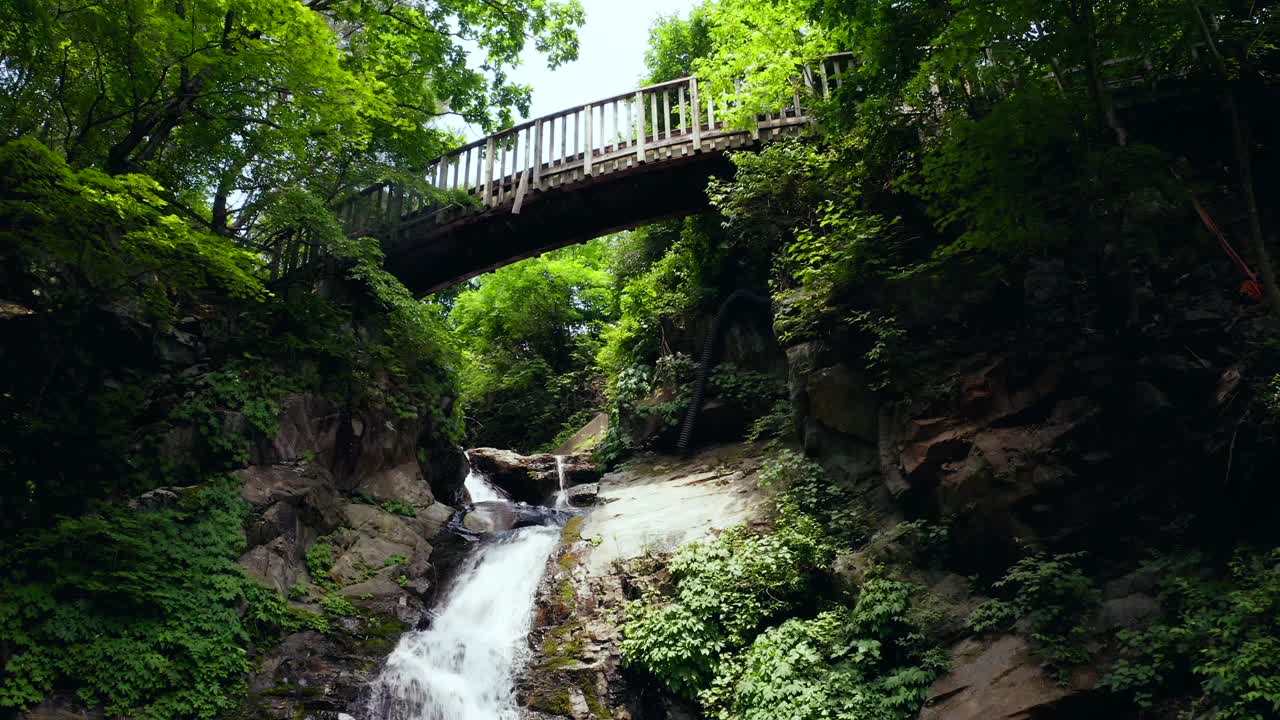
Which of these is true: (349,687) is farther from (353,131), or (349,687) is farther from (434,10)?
(434,10)

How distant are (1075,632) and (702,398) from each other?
8.67 meters

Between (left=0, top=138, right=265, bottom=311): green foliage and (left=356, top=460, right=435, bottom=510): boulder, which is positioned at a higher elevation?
(left=0, top=138, right=265, bottom=311): green foliage

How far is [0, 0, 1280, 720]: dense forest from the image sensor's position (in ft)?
21.2

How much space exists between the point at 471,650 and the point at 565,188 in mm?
8889

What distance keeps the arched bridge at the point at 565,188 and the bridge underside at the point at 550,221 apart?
2 centimetres

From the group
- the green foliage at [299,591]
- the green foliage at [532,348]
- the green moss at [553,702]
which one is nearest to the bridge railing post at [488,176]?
the green foliage at [532,348]

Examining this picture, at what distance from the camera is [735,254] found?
14977 mm

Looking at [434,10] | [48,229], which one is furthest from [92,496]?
[434,10]

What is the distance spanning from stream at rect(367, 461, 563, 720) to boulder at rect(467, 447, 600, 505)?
146 inches

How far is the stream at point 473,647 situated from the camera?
8375 mm

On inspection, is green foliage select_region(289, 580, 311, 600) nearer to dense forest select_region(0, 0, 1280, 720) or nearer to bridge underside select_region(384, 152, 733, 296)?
dense forest select_region(0, 0, 1280, 720)

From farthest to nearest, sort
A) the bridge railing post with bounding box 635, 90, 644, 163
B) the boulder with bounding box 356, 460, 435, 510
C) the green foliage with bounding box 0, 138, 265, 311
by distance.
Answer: the bridge railing post with bounding box 635, 90, 644, 163, the boulder with bounding box 356, 460, 435, 510, the green foliage with bounding box 0, 138, 265, 311

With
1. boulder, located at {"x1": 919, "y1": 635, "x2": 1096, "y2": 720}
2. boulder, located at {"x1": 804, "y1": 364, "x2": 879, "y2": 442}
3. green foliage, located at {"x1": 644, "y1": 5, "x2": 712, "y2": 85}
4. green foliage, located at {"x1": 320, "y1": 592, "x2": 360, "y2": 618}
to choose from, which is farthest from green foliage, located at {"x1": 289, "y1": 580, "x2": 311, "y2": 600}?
green foliage, located at {"x1": 644, "y1": 5, "x2": 712, "y2": 85}

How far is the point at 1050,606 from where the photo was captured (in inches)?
248
